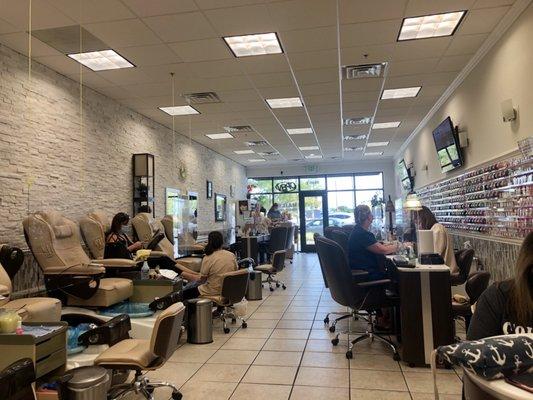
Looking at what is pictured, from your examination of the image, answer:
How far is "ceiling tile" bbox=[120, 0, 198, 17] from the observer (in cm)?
376

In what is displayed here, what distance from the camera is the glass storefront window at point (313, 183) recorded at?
1458 cm

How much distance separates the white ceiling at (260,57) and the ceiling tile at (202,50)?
0.5 inches

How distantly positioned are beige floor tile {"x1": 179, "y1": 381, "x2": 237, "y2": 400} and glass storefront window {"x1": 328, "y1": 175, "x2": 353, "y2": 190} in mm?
11825

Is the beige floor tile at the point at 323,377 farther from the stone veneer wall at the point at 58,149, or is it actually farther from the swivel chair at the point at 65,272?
the stone veneer wall at the point at 58,149

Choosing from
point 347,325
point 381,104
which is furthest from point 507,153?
point 381,104

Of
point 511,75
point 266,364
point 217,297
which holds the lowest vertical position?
point 266,364

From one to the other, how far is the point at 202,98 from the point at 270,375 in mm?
4705

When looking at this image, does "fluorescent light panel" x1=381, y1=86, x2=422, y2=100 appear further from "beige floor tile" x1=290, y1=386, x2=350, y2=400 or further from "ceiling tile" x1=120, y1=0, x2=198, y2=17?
"beige floor tile" x1=290, y1=386, x2=350, y2=400

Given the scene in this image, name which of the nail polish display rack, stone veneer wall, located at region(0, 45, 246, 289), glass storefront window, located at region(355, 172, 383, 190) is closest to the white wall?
the nail polish display rack

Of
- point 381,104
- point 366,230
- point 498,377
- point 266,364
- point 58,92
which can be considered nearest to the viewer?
point 498,377

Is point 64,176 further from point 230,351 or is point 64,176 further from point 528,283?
point 528,283

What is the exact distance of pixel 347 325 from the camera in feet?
15.3

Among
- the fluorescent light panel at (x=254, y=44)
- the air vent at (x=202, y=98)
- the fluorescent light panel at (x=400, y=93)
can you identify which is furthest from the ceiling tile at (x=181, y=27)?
the fluorescent light panel at (x=400, y=93)

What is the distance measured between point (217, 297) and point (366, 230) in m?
1.82
